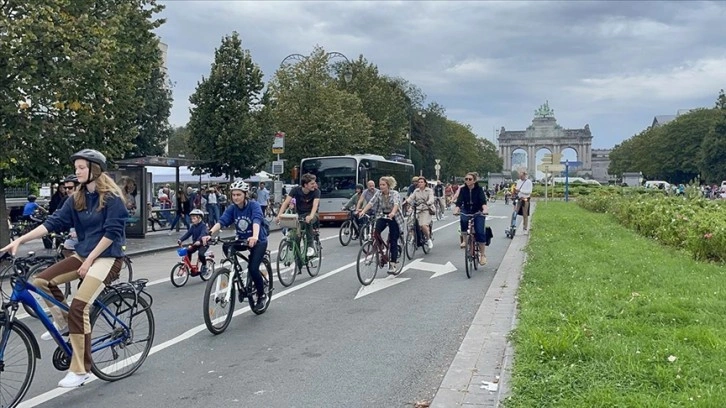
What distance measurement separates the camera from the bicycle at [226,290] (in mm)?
7508

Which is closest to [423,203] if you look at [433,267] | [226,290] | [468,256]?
[433,267]

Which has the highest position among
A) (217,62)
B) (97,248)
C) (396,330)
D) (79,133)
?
(217,62)

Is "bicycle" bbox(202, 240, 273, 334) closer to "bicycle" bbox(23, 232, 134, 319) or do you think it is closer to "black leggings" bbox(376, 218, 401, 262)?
"bicycle" bbox(23, 232, 134, 319)

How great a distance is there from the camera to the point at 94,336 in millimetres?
5848

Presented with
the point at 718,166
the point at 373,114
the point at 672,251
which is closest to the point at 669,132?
the point at 718,166

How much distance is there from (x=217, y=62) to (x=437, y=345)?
82.7 ft

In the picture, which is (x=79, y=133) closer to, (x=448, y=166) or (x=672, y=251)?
(x=672, y=251)

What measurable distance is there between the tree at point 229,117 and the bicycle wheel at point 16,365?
24.2 meters

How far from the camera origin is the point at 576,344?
6.13m

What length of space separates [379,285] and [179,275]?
3.29 meters

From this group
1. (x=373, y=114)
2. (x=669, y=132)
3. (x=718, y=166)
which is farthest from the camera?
(x=669, y=132)

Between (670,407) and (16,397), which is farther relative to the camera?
(16,397)

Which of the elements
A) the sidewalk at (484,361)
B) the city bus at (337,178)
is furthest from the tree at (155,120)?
the sidewalk at (484,361)

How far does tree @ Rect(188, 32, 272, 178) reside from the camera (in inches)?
1154
